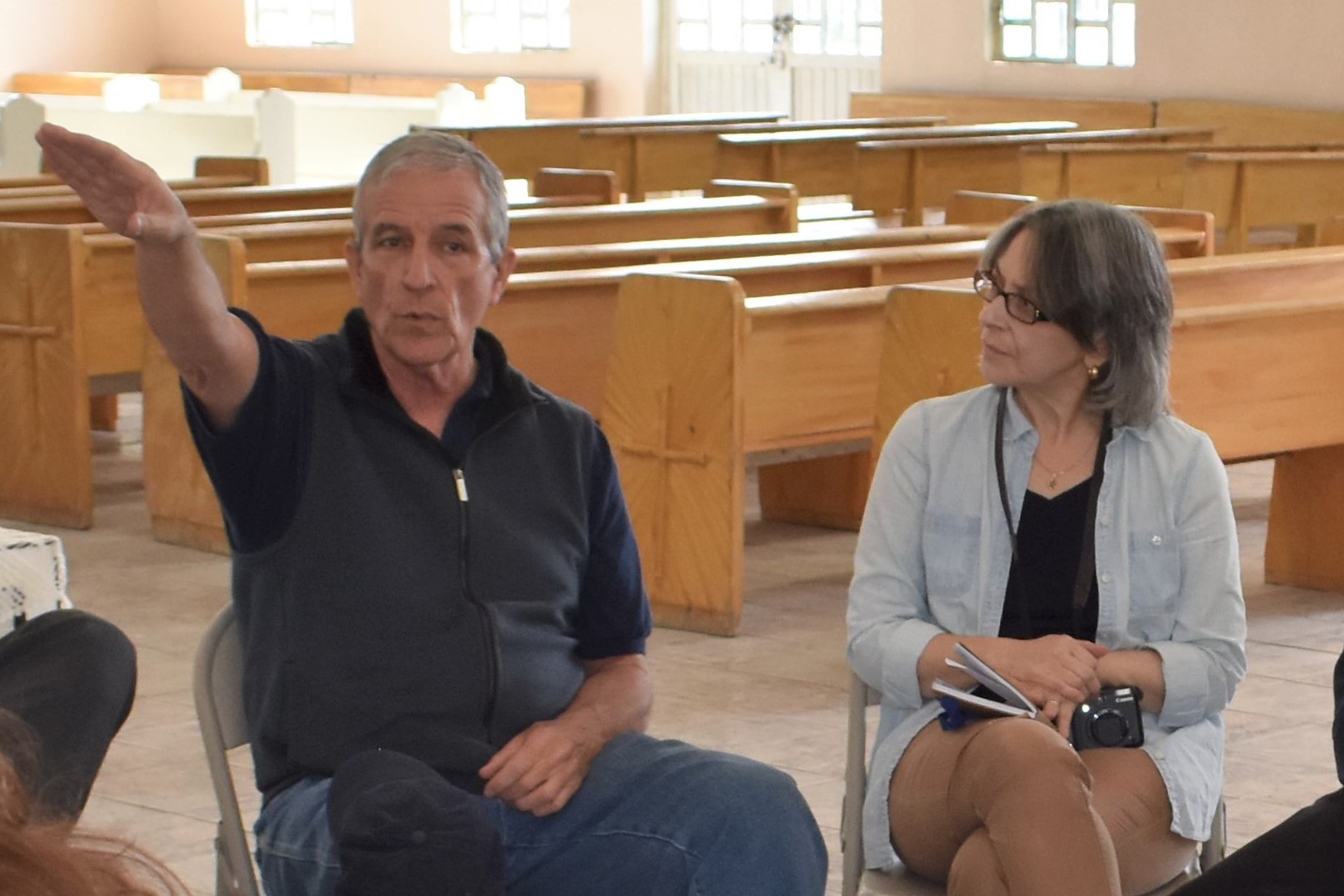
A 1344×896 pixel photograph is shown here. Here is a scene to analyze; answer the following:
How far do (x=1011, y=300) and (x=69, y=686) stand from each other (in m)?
1.31

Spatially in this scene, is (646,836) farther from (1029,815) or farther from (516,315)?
(516,315)

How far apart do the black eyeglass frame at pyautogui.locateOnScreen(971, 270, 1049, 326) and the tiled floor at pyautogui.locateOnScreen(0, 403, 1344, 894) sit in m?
1.13

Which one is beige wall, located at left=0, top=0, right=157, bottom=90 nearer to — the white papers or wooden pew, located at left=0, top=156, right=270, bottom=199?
wooden pew, located at left=0, top=156, right=270, bottom=199

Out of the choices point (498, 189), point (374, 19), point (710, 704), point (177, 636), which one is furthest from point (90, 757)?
point (374, 19)

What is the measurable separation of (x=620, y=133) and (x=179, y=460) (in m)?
4.40

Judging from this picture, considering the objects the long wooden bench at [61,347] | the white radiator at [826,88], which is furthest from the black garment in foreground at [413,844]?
the white radiator at [826,88]

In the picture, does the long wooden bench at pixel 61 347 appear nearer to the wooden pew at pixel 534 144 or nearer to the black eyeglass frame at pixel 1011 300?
the black eyeglass frame at pixel 1011 300

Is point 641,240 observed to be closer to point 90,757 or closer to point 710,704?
point 710,704

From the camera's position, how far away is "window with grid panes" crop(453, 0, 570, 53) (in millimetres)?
17703

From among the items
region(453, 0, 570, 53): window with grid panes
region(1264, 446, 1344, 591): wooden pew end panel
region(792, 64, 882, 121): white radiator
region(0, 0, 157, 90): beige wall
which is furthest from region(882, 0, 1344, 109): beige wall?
region(0, 0, 157, 90): beige wall

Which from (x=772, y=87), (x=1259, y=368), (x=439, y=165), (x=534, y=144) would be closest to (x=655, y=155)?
(x=534, y=144)

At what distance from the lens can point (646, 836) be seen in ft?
7.41

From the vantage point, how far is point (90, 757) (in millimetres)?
1923

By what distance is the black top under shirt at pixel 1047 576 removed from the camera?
266 cm
